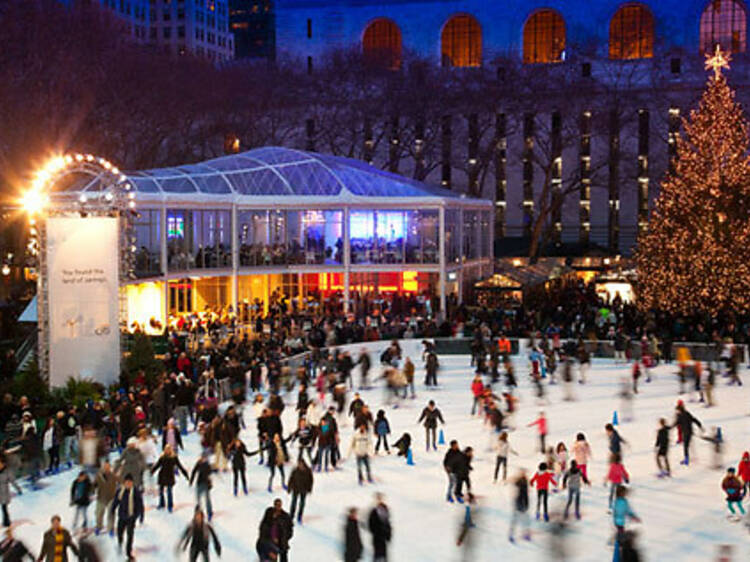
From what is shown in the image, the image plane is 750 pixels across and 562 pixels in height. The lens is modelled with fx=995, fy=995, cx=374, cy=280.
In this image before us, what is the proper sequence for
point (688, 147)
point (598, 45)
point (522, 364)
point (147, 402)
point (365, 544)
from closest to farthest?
point (365, 544), point (147, 402), point (522, 364), point (688, 147), point (598, 45)

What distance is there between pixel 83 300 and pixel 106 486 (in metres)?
10.2

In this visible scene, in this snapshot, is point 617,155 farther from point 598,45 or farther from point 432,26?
point 432,26

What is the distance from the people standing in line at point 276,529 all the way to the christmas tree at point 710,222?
906 inches

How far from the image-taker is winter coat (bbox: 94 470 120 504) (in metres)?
13.8

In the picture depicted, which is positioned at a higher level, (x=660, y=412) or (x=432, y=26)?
(x=432, y=26)

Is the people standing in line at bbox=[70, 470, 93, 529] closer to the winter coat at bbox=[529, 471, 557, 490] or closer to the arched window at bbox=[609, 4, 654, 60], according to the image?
the winter coat at bbox=[529, 471, 557, 490]

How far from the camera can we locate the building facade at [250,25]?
520 ft

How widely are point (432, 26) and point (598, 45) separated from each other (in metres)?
12.0

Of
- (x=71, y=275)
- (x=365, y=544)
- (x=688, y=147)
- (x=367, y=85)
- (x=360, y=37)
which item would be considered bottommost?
(x=365, y=544)

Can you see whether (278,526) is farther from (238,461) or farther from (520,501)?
(238,461)

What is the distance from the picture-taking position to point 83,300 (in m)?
23.2

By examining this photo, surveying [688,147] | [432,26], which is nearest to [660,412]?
[688,147]

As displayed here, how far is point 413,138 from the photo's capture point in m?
59.3

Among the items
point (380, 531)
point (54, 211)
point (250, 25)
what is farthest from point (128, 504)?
point (250, 25)
